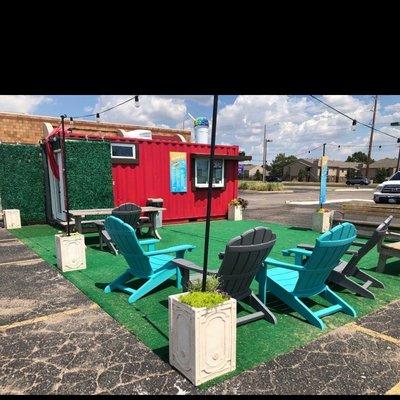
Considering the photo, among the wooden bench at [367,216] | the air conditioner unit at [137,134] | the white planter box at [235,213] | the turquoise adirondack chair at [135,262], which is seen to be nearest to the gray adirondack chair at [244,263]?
the turquoise adirondack chair at [135,262]

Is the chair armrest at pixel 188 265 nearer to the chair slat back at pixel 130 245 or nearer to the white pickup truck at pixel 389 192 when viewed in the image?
the chair slat back at pixel 130 245

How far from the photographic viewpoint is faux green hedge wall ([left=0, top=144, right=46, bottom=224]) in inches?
403

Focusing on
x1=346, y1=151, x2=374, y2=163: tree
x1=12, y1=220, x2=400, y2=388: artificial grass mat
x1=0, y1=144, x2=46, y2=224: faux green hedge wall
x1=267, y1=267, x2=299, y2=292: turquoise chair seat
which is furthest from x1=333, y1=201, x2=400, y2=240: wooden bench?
x1=346, y1=151, x2=374, y2=163: tree

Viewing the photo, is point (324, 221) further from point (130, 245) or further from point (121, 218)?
point (130, 245)

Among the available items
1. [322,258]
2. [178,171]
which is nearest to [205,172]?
[178,171]

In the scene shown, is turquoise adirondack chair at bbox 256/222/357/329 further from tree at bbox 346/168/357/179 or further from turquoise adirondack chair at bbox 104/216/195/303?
tree at bbox 346/168/357/179

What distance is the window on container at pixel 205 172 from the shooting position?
1184 cm

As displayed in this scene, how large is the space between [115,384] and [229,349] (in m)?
1.00

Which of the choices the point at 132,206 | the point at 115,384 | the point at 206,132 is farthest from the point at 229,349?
the point at 206,132

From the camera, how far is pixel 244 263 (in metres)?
3.40
